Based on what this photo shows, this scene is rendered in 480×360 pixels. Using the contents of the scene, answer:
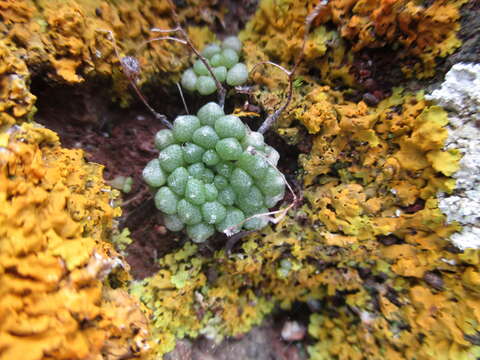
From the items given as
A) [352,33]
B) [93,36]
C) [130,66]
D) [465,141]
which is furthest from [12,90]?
[465,141]

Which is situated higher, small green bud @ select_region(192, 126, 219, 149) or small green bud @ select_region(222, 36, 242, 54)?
small green bud @ select_region(222, 36, 242, 54)

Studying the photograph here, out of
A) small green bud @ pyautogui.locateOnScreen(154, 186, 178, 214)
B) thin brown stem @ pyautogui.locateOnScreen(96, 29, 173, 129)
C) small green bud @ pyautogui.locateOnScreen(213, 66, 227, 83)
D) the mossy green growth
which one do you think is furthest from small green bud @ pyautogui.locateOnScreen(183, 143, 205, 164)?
small green bud @ pyautogui.locateOnScreen(213, 66, 227, 83)

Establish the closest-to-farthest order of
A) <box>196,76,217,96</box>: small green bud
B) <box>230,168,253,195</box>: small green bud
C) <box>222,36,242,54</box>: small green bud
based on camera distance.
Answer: <box>230,168,253,195</box>: small green bud → <box>196,76,217,96</box>: small green bud → <box>222,36,242,54</box>: small green bud

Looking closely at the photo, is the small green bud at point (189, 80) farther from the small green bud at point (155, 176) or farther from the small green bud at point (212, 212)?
the small green bud at point (212, 212)

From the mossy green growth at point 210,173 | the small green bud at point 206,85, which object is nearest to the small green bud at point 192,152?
the mossy green growth at point 210,173

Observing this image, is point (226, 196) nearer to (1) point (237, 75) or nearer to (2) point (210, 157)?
(2) point (210, 157)

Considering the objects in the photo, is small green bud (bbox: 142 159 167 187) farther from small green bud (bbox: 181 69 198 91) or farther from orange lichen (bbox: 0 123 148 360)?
small green bud (bbox: 181 69 198 91)
